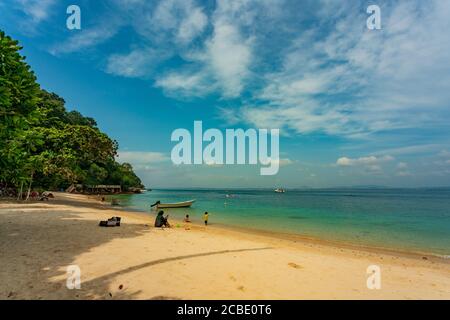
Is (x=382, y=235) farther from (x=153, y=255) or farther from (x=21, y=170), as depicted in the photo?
(x=21, y=170)

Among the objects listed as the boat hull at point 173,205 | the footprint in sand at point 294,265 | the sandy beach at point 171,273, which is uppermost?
the sandy beach at point 171,273

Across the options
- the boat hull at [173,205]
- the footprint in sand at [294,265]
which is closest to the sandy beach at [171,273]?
the footprint in sand at [294,265]

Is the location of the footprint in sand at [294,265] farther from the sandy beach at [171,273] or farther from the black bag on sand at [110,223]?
the black bag on sand at [110,223]

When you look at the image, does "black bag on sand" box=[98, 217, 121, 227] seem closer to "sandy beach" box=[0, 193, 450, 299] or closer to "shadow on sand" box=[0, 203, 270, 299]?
"shadow on sand" box=[0, 203, 270, 299]

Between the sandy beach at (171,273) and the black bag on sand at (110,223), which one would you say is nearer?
the sandy beach at (171,273)

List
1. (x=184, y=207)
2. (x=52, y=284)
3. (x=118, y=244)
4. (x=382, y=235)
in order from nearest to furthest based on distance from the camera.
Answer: (x=52, y=284) → (x=118, y=244) → (x=382, y=235) → (x=184, y=207)

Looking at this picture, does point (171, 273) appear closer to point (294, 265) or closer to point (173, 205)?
point (294, 265)

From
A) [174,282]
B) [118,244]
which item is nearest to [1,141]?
[118,244]

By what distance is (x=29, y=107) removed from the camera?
31.4 ft

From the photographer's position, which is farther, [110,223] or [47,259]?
[110,223]

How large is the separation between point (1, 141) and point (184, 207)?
137 feet

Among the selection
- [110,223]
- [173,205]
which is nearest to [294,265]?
[110,223]

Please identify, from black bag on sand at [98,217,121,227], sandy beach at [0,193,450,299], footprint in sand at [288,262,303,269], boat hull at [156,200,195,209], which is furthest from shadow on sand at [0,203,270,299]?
boat hull at [156,200,195,209]

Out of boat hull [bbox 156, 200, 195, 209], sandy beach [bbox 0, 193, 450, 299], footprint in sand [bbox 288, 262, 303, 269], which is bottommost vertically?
boat hull [bbox 156, 200, 195, 209]
